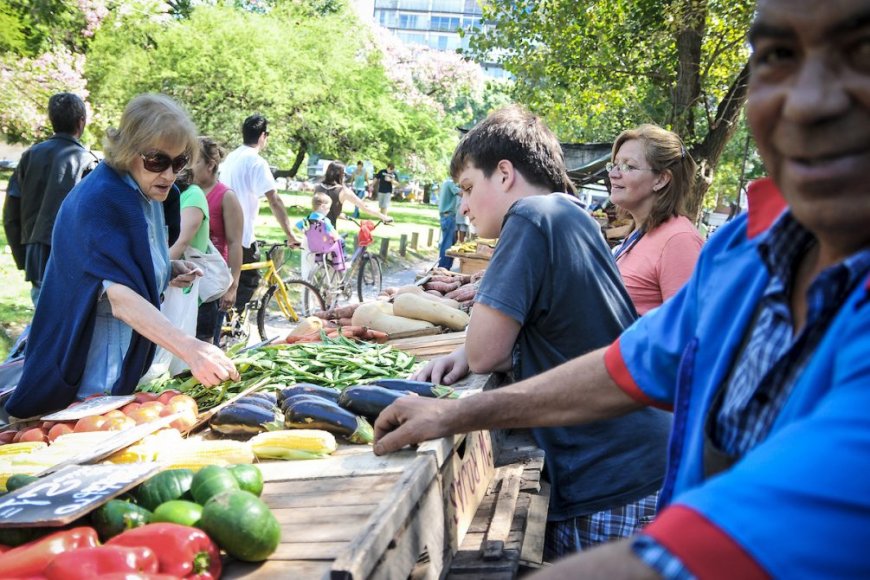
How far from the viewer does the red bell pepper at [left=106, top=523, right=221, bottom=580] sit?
5.69ft

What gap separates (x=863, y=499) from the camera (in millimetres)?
747

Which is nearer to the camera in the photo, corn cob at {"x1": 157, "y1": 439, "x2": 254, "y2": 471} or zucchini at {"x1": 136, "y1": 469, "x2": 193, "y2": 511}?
zucchini at {"x1": 136, "y1": 469, "x2": 193, "y2": 511}

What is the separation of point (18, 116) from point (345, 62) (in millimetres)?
9117

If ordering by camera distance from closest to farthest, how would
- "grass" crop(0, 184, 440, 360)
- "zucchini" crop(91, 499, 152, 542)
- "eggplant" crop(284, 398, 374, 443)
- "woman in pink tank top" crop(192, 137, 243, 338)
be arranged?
1. "zucchini" crop(91, 499, 152, 542)
2. "eggplant" crop(284, 398, 374, 443)
3. "woman in pink tank top" crop(192, 137, 243, 338)
4. "grass" crop(0, 184, 440, 360)

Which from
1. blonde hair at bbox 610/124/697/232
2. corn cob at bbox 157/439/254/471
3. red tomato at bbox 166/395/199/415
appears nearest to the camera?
corn cob at bbox 157/439/254/471

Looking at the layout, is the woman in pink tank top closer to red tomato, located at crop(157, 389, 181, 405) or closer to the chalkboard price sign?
red tomato, located at crop(157, 389, 181, 405)

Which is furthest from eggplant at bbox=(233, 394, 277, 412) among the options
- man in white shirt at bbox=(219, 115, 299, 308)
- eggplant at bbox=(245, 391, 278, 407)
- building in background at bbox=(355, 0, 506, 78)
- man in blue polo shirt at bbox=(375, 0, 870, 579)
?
building in background at bbox=(355, 0, 506, 78)

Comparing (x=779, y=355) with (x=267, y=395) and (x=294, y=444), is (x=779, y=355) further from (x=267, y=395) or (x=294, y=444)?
Answer: (x=267, y=395)

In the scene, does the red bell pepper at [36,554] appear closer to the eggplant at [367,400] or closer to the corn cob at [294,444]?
the corn cob at [294,444]

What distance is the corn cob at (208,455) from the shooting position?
8.30ft

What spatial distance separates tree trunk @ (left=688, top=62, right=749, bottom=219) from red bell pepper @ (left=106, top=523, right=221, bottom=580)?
38.2 ft

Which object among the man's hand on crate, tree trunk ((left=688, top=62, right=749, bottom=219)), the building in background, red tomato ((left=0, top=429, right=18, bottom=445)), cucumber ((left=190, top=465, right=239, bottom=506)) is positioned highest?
the building in background

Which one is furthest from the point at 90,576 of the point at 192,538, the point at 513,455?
the point at 513,455

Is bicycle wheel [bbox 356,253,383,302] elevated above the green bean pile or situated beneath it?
situated beneath
